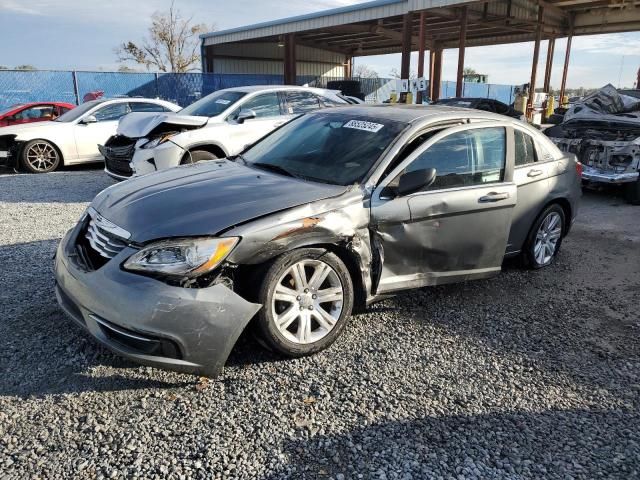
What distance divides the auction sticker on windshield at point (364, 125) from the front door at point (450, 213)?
393 mm

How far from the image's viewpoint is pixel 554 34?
25078mm

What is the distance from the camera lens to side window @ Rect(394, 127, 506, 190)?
3818 mm

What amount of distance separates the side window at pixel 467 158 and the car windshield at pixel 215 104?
4941mm

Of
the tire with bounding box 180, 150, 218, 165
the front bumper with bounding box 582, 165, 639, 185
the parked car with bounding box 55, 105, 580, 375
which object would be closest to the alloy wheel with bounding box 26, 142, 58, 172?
the tire with bounding box 180, 150, 218, 165

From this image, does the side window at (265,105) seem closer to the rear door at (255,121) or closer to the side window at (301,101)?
the rear door at (255,121)

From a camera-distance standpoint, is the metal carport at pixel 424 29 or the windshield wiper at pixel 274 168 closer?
the windshield wiper at pixel 274 168

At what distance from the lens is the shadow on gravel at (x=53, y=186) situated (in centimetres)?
795

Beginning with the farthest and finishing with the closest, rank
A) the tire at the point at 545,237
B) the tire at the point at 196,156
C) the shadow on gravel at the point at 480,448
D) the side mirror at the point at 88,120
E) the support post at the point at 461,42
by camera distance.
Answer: the support post at the point at 461,42 → the side mirror at the point at 88,120 → the tire at the point at 196,156 → the tire at the point at 545,237 → the shadow on gravel at the point at 480,448

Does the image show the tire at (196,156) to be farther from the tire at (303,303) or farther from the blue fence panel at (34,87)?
the blue fence panel at (34,87)

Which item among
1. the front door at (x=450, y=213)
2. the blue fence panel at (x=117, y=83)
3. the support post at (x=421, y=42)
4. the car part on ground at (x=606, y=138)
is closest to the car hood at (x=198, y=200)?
the front door at (x=450, y=213)

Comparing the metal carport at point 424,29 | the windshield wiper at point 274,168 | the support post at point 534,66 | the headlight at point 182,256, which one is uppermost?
the metal carport at point 424,29

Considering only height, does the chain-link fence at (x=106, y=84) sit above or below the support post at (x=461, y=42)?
below

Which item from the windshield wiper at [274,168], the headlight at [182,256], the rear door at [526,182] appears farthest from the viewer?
the rear door at [526,182]

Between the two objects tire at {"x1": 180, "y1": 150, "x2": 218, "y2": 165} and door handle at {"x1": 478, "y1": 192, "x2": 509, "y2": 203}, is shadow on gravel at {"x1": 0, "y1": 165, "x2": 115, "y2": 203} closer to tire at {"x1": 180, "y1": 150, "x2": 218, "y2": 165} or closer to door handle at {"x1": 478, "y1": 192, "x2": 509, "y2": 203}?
tire at {"x1": 180, "y1": 150, "x2": 218, "y2": 165}
